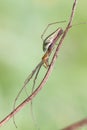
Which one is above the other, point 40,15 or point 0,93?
point 40,15

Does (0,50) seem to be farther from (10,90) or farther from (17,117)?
(17,117)

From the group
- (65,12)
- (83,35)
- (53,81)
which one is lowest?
(53,81)

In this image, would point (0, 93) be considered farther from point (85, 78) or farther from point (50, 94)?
point (85, 78)

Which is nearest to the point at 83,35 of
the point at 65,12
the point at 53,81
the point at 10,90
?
the point at 65,12

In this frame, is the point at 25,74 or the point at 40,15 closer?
the point at 25,74

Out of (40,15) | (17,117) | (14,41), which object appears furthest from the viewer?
(40,15)

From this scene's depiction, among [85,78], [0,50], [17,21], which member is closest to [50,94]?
[85,78]

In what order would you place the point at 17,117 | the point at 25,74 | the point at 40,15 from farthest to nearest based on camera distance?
the point at 40,15
the point at 25,74
the point at 17,117
